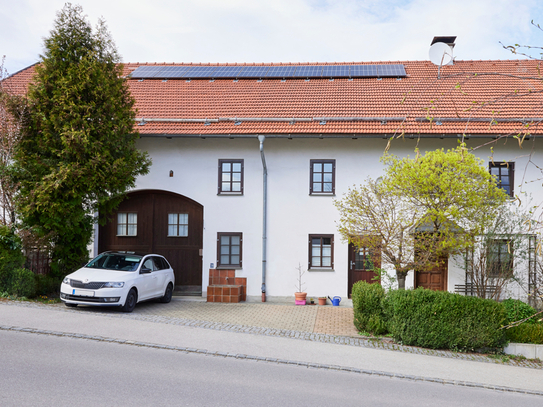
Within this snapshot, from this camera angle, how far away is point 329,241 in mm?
14914

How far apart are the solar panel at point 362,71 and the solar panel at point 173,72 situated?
688 centimetres

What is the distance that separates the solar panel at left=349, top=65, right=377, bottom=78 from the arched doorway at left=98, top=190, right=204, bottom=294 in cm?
809

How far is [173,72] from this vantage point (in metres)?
19.4

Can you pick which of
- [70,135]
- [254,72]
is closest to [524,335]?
[70,135]

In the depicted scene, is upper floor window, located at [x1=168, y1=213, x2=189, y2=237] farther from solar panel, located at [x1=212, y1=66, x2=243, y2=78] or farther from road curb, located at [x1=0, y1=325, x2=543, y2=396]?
road curb, located at [x1=0, y1=325, x2=543, y2=396]

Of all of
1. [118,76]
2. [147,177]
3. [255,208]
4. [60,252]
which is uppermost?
[118,76]

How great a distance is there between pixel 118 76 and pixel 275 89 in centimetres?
634

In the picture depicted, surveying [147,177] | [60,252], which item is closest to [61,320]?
[60,252]

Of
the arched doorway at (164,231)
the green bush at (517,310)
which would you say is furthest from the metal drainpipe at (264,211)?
the green bush at (517,310)

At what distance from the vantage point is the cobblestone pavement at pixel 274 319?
384 inches

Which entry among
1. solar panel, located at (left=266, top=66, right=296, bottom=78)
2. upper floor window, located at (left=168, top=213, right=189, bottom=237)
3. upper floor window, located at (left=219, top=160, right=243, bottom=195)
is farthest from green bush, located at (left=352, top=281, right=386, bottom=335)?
solar panel, located at (left=266, top=66, right=296, bottom=78)

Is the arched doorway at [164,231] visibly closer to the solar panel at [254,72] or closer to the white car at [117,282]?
the white car at [117,282]

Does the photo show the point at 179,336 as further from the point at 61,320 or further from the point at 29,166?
the point at 29,166

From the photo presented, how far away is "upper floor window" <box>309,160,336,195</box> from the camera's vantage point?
15055 mm
